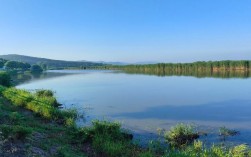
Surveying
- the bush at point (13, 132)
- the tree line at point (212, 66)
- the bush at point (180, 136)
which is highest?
the tree line at point (212, 66)

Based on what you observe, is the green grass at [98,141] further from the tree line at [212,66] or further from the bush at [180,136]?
the tree line at [212,66]

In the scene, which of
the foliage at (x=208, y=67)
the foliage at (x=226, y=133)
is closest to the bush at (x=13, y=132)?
the foliage at (x=226, y=133)

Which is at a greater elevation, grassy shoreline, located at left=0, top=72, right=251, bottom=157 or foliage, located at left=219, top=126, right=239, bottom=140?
grassy shoreline, located at left=0, top=72, right=251, bottom=157

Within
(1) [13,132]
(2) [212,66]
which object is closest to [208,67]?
(2) [212,66]

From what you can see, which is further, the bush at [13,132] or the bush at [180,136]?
Answer: the bush at [180,136]

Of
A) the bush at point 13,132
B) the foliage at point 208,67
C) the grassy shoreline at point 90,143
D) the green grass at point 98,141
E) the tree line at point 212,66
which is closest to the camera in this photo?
the bush at point 13,132

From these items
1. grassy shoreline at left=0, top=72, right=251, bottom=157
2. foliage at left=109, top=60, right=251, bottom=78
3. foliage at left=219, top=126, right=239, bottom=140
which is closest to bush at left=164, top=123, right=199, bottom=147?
grassy shoreline at left=0, top=72, right=251, bottom=157

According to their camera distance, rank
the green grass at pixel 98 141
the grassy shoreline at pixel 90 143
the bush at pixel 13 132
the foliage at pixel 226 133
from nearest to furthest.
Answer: the bush at pixel 13 132 < the grassy shoreline at pixel 90 143 < the green grass at pixel 98 141 < the foliage at pixel 226 133

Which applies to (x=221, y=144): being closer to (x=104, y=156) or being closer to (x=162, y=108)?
(x=104, y=156)

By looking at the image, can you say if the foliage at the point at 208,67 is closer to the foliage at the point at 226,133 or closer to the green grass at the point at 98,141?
the foliage at the point at 226,133

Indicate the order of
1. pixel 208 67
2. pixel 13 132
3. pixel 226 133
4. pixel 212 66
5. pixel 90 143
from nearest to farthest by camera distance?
pixel 13 132, pixel 90 143, pixel 226 133, pixel 212 66, pixel 208 67

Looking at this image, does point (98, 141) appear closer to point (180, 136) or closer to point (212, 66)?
point (180, 136)

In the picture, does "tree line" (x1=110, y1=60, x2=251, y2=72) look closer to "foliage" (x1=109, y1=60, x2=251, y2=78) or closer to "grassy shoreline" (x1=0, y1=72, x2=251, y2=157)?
"foliage" (x1=109, y1=60, x2=251, y2=78)

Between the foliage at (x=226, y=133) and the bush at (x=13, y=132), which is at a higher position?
the bush at (x=13, y=132)
